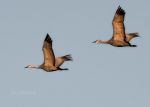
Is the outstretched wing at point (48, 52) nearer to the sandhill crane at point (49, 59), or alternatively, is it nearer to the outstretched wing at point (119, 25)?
the sandhill crane at point (49, 59)

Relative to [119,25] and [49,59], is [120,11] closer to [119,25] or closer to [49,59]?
[119,25]

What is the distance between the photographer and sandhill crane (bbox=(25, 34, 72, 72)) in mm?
72312

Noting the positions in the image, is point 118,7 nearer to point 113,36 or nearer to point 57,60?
point 113,36

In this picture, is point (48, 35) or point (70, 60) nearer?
point (48, 35)

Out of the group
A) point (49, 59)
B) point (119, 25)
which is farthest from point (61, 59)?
point (119, 25)

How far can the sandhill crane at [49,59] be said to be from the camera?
237ft

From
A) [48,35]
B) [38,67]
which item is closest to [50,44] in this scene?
[48,35]

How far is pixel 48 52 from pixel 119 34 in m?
6.35

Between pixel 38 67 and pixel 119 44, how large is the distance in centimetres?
768

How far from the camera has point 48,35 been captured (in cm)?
7219

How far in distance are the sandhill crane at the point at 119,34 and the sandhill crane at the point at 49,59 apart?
14.7 ft

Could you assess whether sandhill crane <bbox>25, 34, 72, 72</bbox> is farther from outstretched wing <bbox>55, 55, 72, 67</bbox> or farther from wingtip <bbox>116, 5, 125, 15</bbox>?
wingtip <bbox>116, 5, 125, 15</bbox>

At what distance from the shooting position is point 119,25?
73.2 meters

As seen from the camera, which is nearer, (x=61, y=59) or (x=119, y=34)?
(x=119, y=34)
